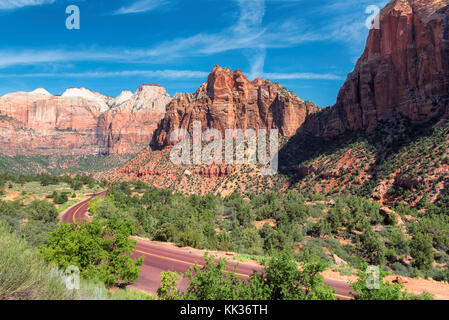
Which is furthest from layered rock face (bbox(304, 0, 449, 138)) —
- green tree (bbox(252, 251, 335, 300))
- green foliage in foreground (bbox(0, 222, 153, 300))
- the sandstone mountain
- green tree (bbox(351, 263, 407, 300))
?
green foliage in foreground (bbox(0, 222, 153, 300))

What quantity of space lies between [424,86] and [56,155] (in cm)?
19045

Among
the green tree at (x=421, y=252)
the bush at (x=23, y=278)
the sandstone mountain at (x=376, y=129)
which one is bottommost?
the green tree at (x=421, y=252)

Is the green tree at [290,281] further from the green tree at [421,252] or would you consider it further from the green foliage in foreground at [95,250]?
the green tree at [421,252]

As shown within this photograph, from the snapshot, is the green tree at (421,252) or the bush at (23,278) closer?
the bush at (23,278)

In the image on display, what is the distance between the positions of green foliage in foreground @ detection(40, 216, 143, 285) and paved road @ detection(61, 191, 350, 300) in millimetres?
623

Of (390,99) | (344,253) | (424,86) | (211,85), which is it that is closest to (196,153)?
(211,85)

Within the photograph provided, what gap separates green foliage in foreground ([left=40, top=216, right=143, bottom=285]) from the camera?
7660 mm

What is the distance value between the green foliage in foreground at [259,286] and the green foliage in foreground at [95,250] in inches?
84.2

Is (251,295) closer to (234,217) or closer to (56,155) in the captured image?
(234,217)

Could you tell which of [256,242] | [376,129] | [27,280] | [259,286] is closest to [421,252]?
[256,242]

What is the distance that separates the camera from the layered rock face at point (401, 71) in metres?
53.3

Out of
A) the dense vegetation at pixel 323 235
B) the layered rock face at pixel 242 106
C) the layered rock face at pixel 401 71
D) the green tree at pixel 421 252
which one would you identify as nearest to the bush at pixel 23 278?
the dense vegetation at pixel 323 235

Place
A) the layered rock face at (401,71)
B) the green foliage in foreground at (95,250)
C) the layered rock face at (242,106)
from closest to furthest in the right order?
the green foliage in foreground at (95,250) → the layered rock face at (401,71) → the layered rock face at (242,106)

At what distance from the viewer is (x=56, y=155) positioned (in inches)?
6722
